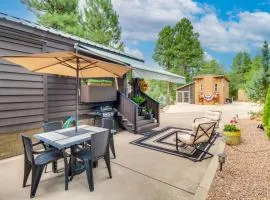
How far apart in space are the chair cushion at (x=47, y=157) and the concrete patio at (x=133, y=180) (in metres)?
0.49

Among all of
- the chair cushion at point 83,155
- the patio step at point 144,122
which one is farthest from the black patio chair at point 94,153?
the patio step at point 144,122

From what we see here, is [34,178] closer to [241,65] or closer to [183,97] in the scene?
[183,97]

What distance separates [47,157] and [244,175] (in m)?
3.78

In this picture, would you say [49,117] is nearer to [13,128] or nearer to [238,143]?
[13,128]

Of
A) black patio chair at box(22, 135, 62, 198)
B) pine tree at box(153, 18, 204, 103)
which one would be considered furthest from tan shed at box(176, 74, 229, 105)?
black patio chair at box(22, 135, 62, 198)

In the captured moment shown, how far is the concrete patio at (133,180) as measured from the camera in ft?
9.73

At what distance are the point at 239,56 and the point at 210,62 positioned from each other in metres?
12.9

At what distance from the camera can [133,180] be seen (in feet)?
11.4

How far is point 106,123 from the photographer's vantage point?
462 centimetres

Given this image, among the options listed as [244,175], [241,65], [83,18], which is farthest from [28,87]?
[241,65]

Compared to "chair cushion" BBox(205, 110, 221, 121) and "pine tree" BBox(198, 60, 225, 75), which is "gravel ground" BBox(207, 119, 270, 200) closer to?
"chair cushion" BBox(205, 110, 221, 121)

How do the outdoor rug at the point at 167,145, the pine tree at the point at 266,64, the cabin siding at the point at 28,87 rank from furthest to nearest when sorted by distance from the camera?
the pine tree at the point at 266,64, the outdoor rug at the point at 167,145, the cabin siding at the point at 28,87

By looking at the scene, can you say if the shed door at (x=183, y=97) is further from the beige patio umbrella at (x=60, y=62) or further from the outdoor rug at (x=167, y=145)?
the beige patio umbrella at (x=60, y=62)

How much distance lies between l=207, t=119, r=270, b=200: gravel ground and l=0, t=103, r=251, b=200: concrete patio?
0.68 ft
